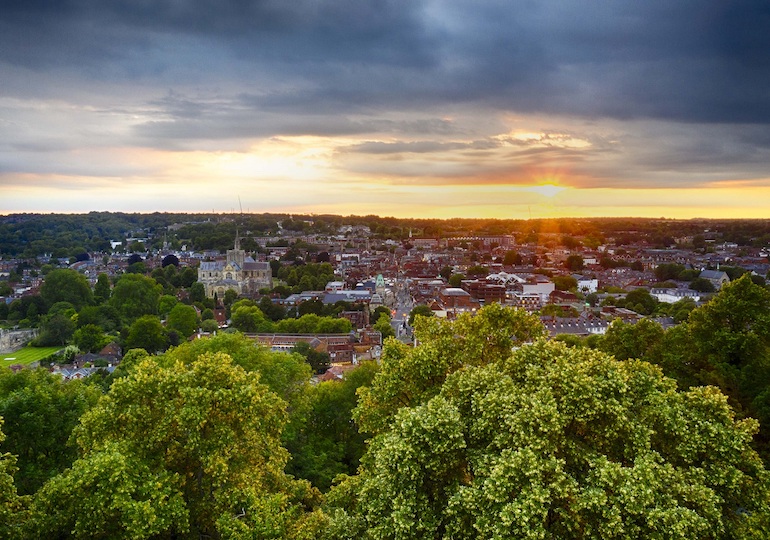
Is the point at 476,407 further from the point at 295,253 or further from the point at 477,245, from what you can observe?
the point at 477,245

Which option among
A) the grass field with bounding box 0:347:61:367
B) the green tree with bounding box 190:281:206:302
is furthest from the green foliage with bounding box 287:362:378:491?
the green tree with bounding box 190:281:206:302

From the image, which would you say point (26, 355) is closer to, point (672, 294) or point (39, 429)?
point (39, 429)

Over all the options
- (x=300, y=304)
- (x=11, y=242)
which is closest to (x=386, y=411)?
(x=300, y=304)

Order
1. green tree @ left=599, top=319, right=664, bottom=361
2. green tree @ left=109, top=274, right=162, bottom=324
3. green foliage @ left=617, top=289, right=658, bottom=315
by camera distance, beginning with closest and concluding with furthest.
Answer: green tree @ left=599, top=319, right=664, bottom=361 < green tree @ left=109, top=274, right=162, bottom=324 < green foliage @ left=617, top=289, right=658, bottom=315

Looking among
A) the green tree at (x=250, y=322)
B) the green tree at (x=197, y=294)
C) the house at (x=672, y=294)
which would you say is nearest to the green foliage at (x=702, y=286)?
the house at (x=672, y=294)

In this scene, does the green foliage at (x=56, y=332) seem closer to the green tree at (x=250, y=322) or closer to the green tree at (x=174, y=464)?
the green tree at (x=250, y=322)

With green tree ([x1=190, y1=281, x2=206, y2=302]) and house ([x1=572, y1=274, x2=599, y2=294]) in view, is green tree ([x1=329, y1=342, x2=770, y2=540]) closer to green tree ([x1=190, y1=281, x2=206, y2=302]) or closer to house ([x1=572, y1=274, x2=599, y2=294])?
green tree ([x1=190, y1=281, x2=206, y2=302])
